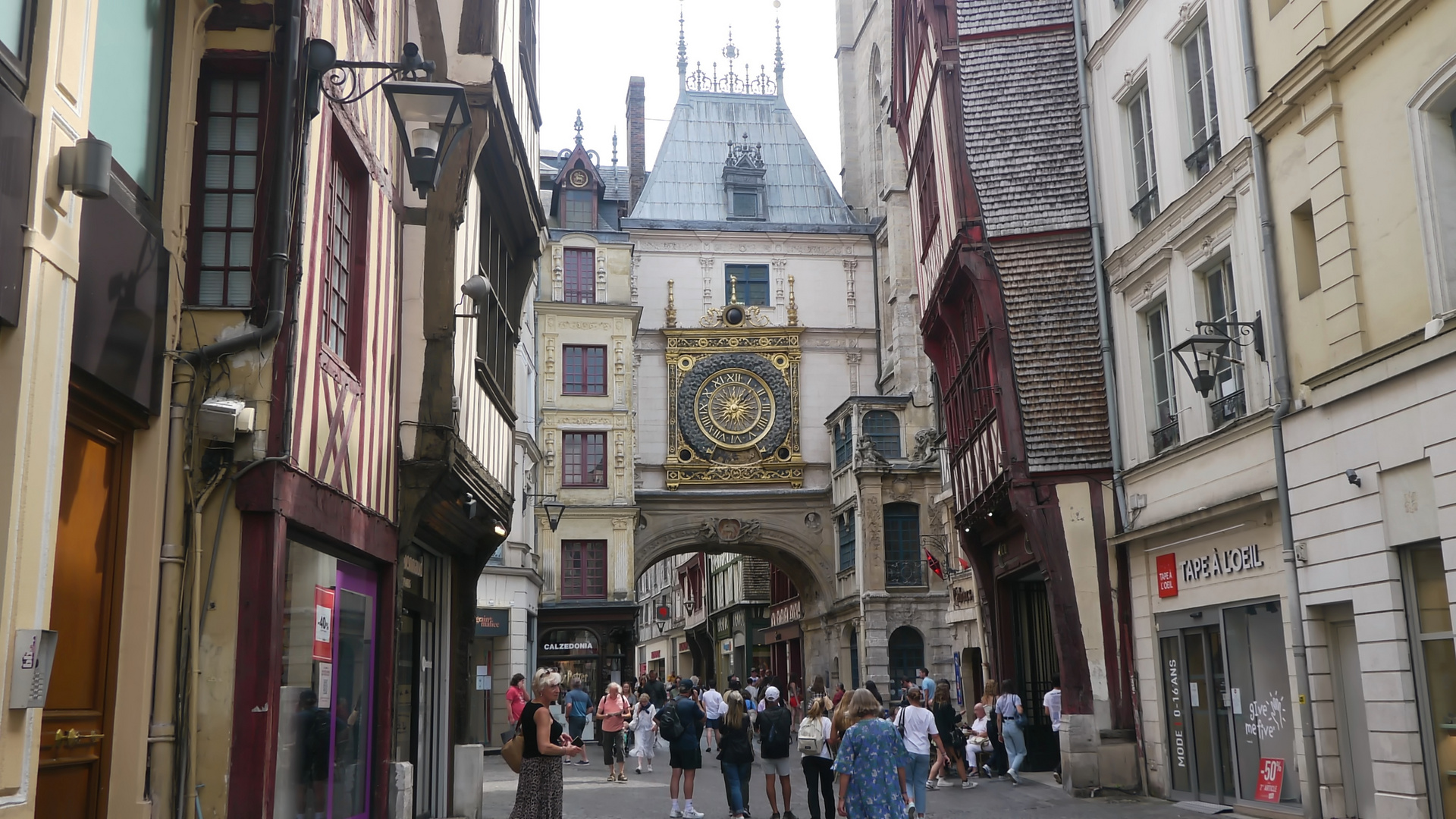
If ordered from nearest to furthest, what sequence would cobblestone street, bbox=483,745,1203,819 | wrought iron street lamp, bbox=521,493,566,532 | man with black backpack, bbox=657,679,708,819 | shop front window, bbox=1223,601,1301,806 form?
shop front window, bbox=1223,601,1301,806 < cobblestone street, bbox=483,745,1203,819 < man with black backpack, bbox=657,679,708,819 < wrought iron street lamp, bbox=521,493,566,532

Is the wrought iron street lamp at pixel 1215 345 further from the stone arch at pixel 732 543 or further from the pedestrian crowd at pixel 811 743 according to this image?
the stone arch at pixel 732 543

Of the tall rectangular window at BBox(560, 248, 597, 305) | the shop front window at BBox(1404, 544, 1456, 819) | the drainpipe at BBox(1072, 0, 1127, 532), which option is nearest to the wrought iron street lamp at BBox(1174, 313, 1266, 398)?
the drainpipe at BBox(1072, 0, 1127, 532)

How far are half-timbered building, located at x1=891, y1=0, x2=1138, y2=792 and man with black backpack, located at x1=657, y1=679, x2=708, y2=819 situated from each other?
162 inches

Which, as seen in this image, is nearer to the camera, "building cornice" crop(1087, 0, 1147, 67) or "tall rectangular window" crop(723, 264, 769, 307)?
"building cornice" crop(1087, 0, 1147, 67)

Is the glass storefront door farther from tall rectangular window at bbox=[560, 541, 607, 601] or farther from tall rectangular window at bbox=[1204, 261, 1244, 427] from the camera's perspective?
tall rectangular window at bbox=[560, 541, 607, 601]

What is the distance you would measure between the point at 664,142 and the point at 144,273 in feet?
113

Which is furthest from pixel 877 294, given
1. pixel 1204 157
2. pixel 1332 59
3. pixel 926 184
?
pixel 1332 59

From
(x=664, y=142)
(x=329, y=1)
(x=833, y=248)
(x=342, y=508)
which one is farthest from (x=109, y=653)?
(x=664, y=142)

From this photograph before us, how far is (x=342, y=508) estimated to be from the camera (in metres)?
8.63

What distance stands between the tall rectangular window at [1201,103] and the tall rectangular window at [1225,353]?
3.49 feet

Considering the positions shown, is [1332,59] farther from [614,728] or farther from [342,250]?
[614,728]

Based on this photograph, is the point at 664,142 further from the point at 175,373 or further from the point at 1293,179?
the point at 175,373

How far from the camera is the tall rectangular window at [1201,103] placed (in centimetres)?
1312

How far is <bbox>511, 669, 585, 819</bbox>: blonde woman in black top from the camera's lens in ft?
29.2
